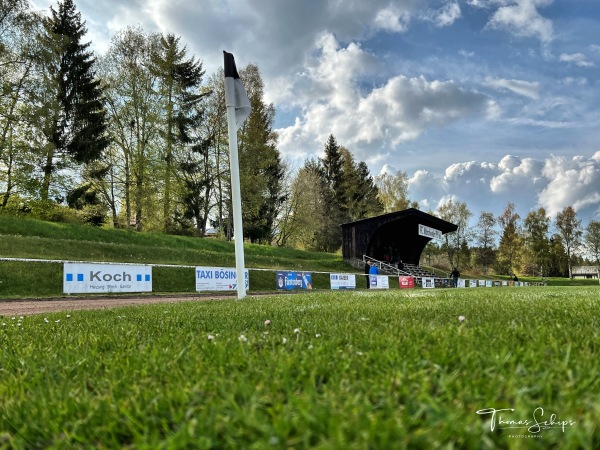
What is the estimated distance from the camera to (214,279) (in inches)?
794

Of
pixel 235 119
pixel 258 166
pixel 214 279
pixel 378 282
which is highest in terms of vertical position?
pixel 258 166

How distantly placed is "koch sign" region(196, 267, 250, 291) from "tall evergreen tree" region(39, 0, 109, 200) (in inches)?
679

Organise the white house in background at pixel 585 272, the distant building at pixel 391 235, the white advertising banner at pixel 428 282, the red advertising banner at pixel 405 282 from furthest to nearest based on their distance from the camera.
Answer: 1. the white house in background at pixel 585 272
2. the distant building at pixel 391 235
3. the white advertising banner at pixel 428 282
4. the red advertising banner at pixel 405 282

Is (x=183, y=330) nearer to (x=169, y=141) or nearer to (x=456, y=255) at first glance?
(x=169, y=141)

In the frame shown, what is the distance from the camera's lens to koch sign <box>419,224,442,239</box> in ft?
132

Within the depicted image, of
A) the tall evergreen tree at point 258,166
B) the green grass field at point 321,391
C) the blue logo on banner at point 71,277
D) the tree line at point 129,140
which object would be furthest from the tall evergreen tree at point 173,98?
the green grass field at point 321,391

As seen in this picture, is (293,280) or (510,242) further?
(510,242)

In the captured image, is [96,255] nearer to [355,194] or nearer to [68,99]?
[68,99]

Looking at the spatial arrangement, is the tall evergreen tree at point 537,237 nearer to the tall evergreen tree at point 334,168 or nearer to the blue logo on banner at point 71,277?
the tall evergreen tree at point 334,168

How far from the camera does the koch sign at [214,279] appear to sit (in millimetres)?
19609

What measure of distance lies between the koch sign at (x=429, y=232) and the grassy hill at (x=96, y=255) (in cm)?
1149

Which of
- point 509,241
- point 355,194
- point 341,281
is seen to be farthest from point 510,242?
point 341,281

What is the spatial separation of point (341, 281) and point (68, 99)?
87.8 feet

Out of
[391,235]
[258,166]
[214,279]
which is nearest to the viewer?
[214,279]
